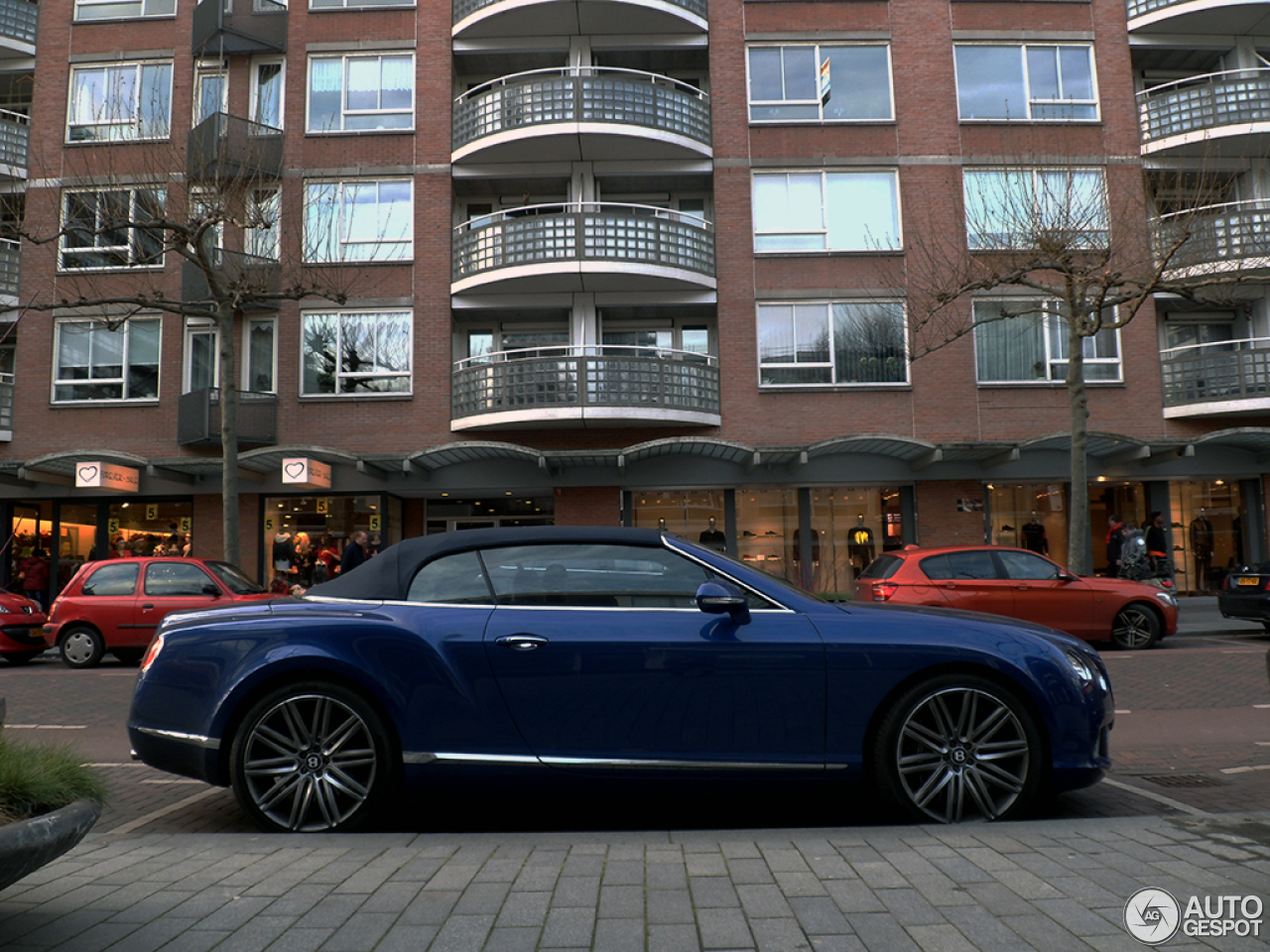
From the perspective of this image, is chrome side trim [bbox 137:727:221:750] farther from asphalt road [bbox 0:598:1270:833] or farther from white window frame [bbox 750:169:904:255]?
white window frame [bbox 750:169:904:255]

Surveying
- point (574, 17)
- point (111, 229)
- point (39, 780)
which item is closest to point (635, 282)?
point (574, 17)

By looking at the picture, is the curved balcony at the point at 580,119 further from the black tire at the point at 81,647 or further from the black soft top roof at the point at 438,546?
the black soft top roof at the point at 438,546

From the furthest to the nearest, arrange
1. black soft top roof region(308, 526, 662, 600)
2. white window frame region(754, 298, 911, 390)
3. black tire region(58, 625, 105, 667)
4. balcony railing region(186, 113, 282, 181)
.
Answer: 1. white window frame region(754, 298, 911, 390)
2. balcony railing region(186, 113, 282, 181)
3. black tire region(58, 625, 105, 667)
4. black soft top roof region(308, 526, 662, 600)

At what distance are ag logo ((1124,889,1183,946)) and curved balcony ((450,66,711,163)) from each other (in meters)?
18.9

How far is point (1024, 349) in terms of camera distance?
2027 centimetres

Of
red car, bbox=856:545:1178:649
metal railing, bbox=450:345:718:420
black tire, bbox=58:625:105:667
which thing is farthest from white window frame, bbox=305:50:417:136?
red car, bbox=856:545:1178:649

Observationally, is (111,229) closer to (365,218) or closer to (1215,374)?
(365,218)

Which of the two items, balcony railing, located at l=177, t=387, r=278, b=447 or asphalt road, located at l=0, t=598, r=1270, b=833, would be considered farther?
balcony railing, located at l=177, t=387, r=278, b=447

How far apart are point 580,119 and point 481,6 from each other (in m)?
3.90

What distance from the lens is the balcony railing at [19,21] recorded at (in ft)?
71.7

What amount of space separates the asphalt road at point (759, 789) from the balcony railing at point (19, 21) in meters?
19.3

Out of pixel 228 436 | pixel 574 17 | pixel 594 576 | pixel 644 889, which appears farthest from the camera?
pixel 574 17

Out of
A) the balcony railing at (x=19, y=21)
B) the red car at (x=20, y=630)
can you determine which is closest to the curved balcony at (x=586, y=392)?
the red car at (x=20, y=630)

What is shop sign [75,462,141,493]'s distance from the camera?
60.2 ft
